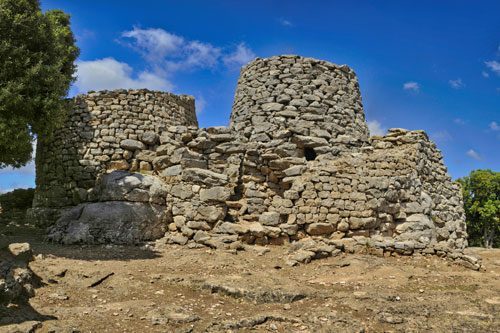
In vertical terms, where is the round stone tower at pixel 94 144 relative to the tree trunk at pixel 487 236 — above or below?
above

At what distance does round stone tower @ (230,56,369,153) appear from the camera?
1388 cm

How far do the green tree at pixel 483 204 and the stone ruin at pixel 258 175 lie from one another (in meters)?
19.0

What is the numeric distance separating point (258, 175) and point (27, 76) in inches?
282

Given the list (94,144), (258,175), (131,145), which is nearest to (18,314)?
(258,175)

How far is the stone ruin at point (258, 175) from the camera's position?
463 inches

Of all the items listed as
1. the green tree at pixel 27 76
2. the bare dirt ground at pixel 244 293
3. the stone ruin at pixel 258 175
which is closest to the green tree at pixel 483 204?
the stone ruin at pixel 258 175

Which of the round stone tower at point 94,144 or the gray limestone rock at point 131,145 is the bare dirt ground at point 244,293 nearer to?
the round stone tower at point 94,144

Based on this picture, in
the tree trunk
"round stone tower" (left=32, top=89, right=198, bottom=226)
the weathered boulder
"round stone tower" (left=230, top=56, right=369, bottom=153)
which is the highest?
"round stone tower" (left=230, top=56, right=369, bottom=153)

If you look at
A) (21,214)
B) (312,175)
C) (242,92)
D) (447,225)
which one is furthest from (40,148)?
(447,225)

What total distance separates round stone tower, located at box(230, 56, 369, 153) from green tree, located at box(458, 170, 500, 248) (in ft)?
68.6

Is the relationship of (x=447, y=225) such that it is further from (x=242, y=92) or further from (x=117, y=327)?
(x=117, y=327)

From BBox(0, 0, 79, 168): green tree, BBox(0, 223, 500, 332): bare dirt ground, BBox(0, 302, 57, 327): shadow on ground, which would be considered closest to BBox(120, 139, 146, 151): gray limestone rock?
BBox(0, 0, 79, 168): green tree

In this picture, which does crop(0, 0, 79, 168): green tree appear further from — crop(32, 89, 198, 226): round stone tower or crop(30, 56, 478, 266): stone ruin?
crop(30, 56, 478, 266): stone ruin

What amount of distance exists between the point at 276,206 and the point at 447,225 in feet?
19.1
